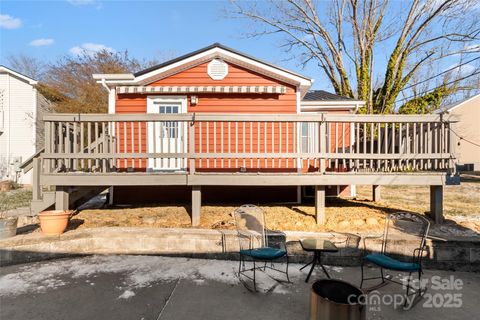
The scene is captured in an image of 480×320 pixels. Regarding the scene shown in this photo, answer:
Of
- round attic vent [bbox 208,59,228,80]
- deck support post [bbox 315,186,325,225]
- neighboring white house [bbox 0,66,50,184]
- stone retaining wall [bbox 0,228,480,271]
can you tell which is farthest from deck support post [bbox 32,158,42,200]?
neighboring white house [bbox 0,66,50,184]

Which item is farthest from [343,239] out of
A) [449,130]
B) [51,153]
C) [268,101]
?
[51,153]

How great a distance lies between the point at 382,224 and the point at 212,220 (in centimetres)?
303

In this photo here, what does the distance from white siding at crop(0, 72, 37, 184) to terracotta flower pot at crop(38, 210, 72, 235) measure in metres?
12.0

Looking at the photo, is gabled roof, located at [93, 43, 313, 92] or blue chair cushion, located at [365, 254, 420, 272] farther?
gabled roof, located at [93, 43, 313, 92]

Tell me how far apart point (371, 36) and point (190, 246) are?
Result: 18.9 meters

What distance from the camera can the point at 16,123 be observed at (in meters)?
14.0

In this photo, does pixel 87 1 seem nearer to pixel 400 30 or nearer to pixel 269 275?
pixel 269 275

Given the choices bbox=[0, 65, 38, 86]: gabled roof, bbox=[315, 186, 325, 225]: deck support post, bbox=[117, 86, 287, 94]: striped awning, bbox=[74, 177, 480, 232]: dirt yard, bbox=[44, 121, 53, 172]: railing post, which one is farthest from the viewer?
bbox=[0, 65, 38, 86]: gabled roof

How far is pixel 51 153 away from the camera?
488 cm

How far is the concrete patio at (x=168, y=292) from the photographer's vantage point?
9.31 feet

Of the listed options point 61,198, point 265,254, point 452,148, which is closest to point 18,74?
point 61,198

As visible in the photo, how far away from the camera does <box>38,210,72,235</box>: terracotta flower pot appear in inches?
171

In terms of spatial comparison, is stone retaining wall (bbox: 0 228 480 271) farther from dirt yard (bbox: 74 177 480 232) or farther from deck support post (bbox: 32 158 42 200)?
deck support post (bbox: 32 158 42 200)

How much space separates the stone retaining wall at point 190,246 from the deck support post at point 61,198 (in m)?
0.62
